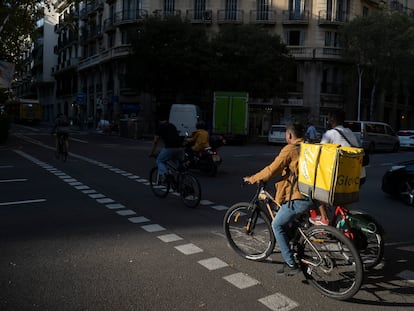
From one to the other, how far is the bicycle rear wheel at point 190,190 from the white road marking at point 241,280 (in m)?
3.60

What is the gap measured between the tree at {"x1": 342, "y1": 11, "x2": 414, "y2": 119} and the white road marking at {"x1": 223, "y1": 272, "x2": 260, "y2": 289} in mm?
33440

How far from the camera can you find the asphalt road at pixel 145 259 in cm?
413

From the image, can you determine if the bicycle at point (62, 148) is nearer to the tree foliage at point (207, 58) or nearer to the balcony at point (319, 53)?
the tree foliage at point (207, 58)

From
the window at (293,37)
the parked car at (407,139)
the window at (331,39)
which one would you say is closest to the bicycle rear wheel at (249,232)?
the parked car at (407,139)

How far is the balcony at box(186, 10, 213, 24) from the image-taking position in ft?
144

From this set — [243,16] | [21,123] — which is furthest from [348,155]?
[21,123]

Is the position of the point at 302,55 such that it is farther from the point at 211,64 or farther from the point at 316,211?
the point at 316,211

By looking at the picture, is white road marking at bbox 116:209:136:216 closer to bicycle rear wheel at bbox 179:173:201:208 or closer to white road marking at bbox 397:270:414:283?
bicycle rear wheel at bbox 179:173:201:208

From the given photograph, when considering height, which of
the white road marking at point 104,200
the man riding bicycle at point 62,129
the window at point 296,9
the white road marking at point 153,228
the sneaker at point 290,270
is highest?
the window at point 296,9

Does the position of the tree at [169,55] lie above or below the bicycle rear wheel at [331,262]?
above

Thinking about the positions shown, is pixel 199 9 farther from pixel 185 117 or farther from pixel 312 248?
pixel 312 248

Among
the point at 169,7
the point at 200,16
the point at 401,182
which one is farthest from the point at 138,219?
the point at 169,7

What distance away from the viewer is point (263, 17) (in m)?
43.2

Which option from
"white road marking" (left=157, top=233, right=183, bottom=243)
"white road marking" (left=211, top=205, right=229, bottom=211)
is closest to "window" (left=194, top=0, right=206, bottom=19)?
"white road marking" (left=211, top=205, right=229, bottom=211)
